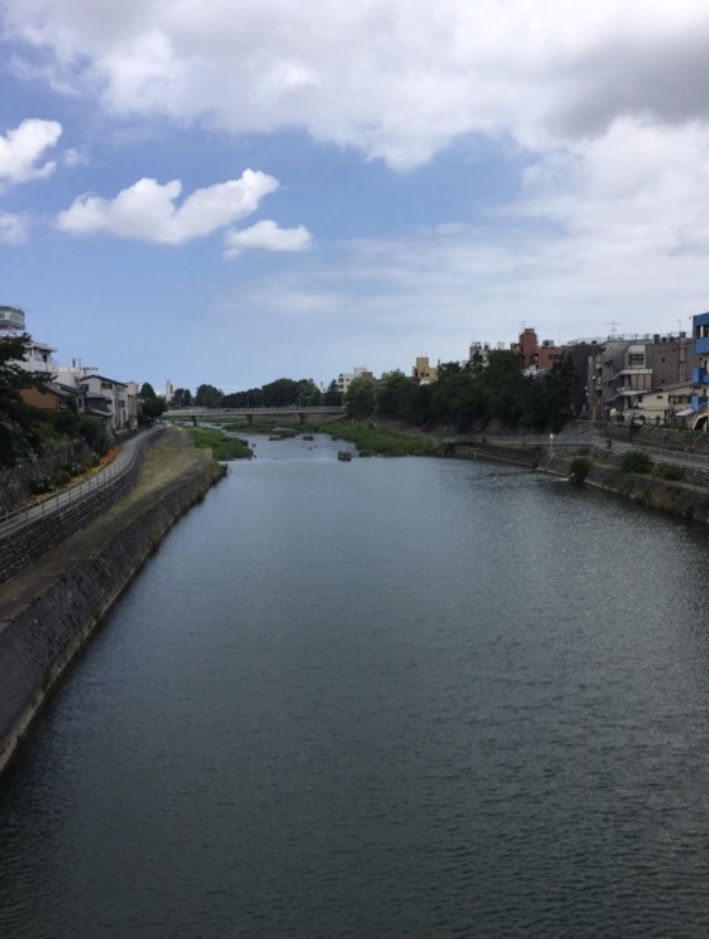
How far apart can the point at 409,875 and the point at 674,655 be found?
10153 millimetres


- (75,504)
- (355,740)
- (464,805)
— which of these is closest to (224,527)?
(75,504)

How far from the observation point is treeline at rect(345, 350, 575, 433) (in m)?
78.8

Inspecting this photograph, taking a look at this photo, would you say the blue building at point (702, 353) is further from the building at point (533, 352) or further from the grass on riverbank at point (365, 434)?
the building at point (533, 352)

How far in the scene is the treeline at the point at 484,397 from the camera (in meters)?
78.8

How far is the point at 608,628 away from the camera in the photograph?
68.1 feet

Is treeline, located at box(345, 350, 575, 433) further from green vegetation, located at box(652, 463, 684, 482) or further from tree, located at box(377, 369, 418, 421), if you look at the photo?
green vegetation, located at box(652, 463, 684, 482)

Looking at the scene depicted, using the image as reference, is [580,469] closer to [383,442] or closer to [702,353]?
[702,353]

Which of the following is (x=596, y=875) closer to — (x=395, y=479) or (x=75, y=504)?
(x=75, y=504)

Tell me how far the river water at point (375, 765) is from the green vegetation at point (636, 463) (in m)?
19.3

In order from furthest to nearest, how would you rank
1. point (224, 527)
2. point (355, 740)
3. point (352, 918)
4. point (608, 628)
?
point (224, 527)
point (608, 628)
point (355, 740)
point (352, 918)

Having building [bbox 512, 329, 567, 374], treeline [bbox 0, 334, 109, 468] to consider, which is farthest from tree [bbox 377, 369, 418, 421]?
treeline [bbox 0, 334, 109, 468]

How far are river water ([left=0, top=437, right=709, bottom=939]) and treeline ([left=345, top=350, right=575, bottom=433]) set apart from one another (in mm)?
52774

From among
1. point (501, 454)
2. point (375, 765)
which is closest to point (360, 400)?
point (501, 454)

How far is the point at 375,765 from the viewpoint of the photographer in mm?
13305
